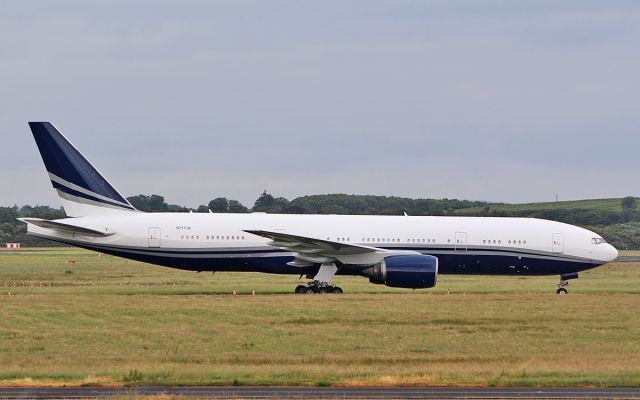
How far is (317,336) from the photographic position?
26719 mm

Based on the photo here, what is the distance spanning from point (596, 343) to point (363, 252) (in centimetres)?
1446

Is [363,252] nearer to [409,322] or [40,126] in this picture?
[409,322]

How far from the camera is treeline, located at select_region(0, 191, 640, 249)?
8548cm

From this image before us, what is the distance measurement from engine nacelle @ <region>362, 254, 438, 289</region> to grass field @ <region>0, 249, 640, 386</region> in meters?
0.56

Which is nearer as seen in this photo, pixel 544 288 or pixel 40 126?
pixel 40 126

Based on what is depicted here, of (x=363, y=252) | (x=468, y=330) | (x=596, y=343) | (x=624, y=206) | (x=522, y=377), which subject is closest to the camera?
(x=522, y=377)

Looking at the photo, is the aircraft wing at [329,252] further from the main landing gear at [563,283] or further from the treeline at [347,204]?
the treeline at [347,204]

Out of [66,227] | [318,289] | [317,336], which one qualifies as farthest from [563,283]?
[66,227]

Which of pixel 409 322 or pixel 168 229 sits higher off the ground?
pixel 168 229

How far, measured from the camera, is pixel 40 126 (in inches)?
1602

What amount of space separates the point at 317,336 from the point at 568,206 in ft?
344

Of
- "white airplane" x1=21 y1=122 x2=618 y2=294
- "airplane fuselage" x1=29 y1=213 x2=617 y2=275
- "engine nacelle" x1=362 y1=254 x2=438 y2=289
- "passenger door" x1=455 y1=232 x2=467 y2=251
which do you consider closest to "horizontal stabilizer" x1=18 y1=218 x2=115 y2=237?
"white airplane" x1=21 y1=122 x2=618 y2=294

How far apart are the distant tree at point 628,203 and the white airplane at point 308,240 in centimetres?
8899

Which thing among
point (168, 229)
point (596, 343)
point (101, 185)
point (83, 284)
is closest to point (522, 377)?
point (596, 343)
